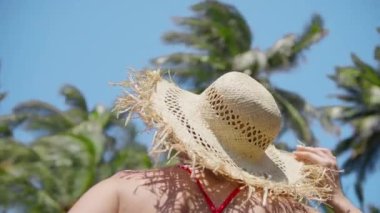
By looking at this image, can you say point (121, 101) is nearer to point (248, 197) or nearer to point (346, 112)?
point (248, 197)

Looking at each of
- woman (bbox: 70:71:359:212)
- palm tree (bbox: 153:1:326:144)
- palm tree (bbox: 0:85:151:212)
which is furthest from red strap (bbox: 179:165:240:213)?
palm tree (bbox: 153:1:326:144)

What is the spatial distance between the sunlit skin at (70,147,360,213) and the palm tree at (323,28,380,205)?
19.7 metres

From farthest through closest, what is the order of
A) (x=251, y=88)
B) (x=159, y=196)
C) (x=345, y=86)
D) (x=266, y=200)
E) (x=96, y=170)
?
1. (x=345, y=86)
2. (x=96, y=170)
3. (x=251, y=88)
4. (x=266, y=200)
5. (x=159, y=196)

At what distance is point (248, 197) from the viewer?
2.15m

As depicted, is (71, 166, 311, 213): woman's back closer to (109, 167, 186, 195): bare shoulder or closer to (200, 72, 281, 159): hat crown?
(109, 167, 186, 195): bare shoulder

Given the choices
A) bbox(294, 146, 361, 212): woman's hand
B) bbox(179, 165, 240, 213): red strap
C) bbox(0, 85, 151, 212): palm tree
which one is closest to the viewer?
bbox(179, 165, 240, 213): red strap

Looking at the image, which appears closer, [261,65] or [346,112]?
[261,65]

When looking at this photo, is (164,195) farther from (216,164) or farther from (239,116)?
(239,116)

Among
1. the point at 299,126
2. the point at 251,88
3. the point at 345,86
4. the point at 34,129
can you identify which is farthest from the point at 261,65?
the point at 251,88

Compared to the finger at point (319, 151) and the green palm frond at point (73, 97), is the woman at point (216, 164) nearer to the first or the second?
the finger at point (319, 151)

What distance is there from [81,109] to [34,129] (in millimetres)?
1647

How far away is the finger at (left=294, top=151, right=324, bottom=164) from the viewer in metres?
2.51

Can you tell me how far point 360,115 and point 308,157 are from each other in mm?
21128

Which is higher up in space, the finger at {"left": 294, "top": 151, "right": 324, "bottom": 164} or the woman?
the woman
